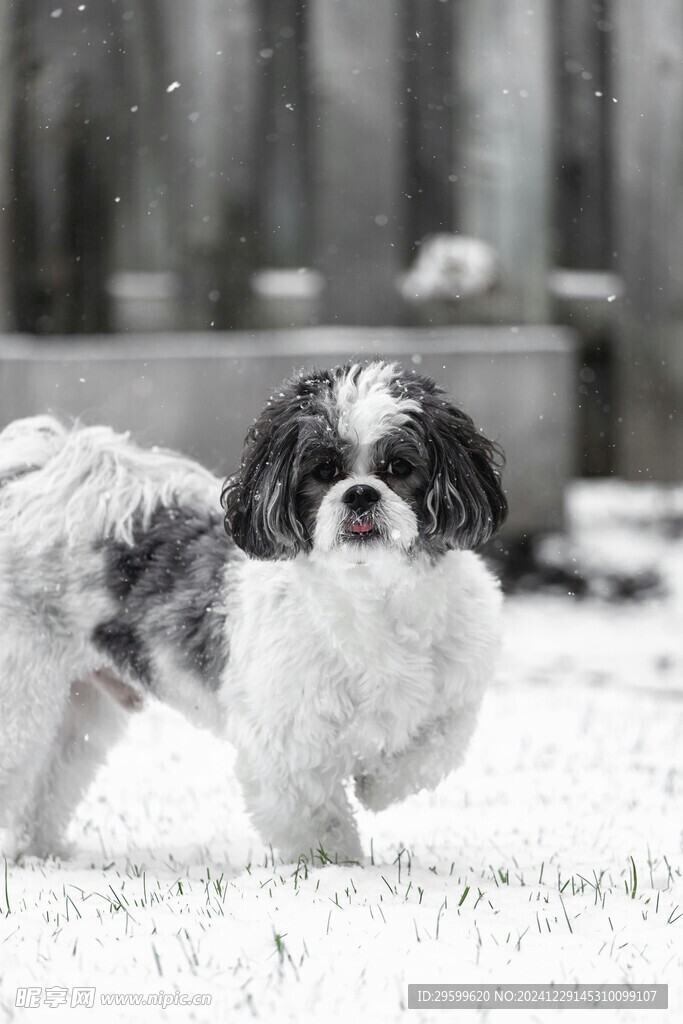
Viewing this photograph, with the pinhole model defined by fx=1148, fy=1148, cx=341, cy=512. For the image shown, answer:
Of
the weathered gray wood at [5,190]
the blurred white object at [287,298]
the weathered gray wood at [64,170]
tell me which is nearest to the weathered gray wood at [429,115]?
the blurred white object at [287,298]

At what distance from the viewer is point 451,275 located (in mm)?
11242

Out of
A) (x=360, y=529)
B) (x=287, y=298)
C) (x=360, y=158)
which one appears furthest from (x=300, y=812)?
(x=360, y=158)

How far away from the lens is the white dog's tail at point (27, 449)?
4.10 m

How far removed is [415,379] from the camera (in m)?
3.45

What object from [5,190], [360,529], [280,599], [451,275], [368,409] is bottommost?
[280,599]

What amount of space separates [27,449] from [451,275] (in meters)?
7.76

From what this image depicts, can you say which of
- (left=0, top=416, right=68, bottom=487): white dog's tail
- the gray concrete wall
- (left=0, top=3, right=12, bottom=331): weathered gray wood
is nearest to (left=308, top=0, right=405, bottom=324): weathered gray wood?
the gray concrete wall

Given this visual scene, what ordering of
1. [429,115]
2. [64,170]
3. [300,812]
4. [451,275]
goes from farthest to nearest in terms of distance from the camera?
[429,115], [64,170], [451,275], [300,812]

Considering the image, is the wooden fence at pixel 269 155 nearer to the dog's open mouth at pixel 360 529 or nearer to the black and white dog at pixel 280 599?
the black and white dog at pixel 280 599

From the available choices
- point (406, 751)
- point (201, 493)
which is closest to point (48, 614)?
point (201, 493)

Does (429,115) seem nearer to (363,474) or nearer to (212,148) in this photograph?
(212,148)

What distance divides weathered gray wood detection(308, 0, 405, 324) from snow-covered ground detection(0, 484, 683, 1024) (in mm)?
5885

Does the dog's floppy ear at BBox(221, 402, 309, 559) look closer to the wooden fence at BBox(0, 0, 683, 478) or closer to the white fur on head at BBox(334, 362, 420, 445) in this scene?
the white fur on head at BBox(334, 362, 420, 445)

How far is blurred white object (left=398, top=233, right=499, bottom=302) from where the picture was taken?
1124 centimetres
